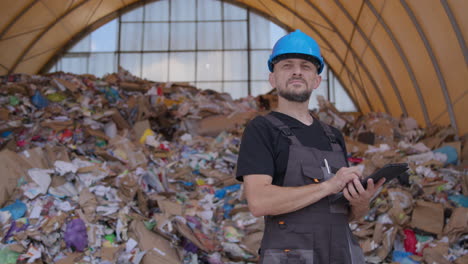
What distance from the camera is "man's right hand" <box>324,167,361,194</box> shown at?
1.62 meters

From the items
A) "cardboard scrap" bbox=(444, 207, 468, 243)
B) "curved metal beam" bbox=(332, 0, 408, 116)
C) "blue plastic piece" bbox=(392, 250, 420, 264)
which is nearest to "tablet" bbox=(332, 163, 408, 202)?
"blue plastic piece" bbox=(392, 250, 420, 264)

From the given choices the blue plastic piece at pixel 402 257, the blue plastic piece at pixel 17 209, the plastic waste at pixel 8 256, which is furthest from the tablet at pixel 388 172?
the blue plastic piece at pixel 17 209

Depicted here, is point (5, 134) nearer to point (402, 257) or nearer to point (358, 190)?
point (402, 257)

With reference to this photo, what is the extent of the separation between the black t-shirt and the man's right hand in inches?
9.1

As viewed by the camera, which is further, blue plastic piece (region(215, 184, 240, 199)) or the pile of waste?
blue plastic piece (region(215, 184, 240, 199))

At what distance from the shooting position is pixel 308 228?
1.71m

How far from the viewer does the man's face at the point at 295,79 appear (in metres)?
1.92

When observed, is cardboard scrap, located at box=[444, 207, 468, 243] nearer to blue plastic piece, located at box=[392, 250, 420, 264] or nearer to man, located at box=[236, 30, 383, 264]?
blue plastic piece, located at box=[392, 250, 420, 264]

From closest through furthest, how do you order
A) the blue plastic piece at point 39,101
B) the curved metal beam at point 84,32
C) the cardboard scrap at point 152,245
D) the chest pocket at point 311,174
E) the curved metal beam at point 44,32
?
the chest pocket at point 311,174
the cardboard scrap at point 152,245
the blue plastic piece at point 39,101
the curved metal beam at point 44,32
the curved metal beam at point 84,32

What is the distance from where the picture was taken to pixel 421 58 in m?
9.23

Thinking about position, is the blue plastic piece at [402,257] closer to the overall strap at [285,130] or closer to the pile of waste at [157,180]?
the pile of waste at [157,180]

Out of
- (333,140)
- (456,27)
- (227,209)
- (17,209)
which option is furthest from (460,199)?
(17,209)

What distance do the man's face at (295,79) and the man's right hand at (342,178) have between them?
45cm

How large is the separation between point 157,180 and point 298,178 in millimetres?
4850
